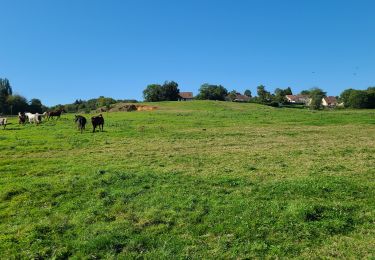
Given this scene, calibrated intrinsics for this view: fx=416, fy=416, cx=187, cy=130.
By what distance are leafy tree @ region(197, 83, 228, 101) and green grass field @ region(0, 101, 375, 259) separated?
131 m

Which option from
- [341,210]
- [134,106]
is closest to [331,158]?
[341,210]

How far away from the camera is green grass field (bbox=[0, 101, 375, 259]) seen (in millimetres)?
10188

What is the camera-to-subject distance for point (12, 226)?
1176cm

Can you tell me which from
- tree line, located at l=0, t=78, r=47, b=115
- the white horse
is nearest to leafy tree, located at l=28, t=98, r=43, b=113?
tree line, located at l=0, t=78, r=47, b=115

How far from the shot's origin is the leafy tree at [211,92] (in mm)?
153375

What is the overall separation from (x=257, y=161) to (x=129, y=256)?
1047 centimetres

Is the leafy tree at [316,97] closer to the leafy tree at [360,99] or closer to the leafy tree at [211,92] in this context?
the leafy tree at [360,99]

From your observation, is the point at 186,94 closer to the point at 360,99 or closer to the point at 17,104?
the point at 17,104

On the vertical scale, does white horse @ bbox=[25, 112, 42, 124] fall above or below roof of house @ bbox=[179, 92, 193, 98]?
below

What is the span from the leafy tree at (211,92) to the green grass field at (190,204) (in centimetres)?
13126

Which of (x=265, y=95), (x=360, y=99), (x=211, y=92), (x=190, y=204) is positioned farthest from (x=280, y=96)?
(x=190, y=204)

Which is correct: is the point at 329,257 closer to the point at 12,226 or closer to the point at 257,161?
the point at 12,226

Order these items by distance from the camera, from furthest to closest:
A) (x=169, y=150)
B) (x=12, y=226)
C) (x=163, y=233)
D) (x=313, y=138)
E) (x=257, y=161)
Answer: (x=313, y=138) < (x=169, y=150) < (x=257, y=161) < (x=12, y=226) < (x=163, y=233)

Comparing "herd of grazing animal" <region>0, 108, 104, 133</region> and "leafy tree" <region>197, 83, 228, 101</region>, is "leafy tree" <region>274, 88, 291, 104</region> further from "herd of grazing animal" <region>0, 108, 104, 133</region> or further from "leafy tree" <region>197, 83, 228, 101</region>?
"herd of grazing animal" <region>0, 108, 104, 133</region>
